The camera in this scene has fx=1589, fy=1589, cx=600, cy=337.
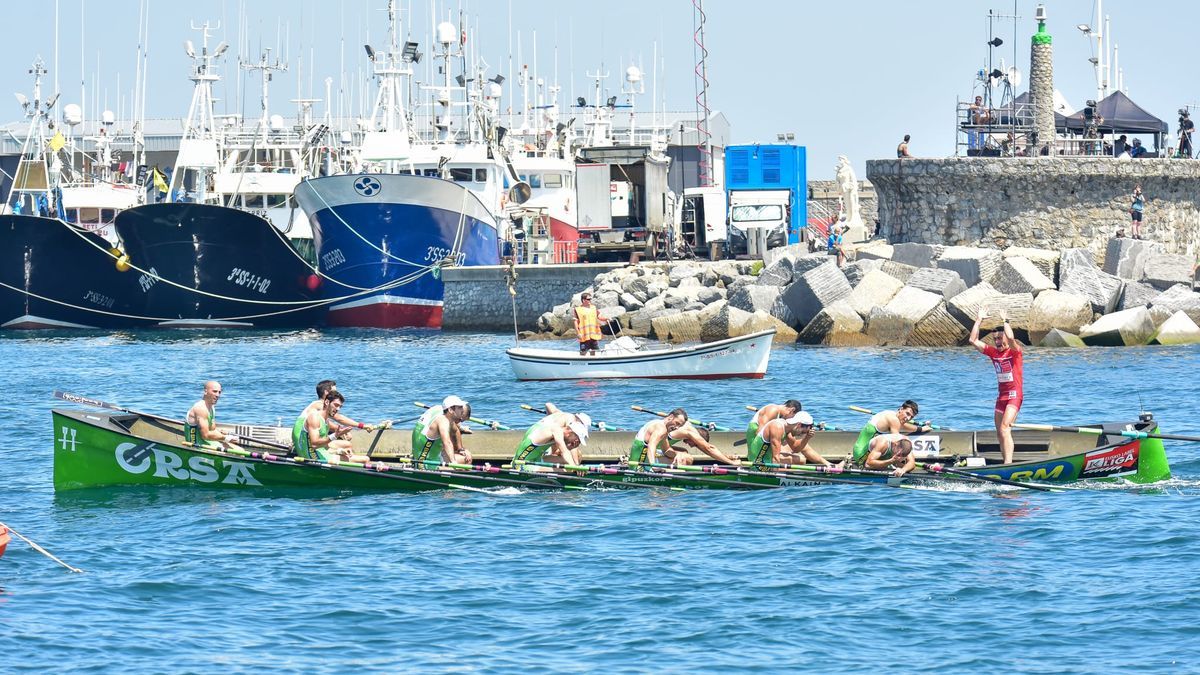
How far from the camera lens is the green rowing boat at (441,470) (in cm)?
1859

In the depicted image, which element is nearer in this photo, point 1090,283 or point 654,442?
point 654,442

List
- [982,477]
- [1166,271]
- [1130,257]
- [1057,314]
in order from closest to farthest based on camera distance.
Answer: [982,477]
[1057,314]
[1166,271]
[1130,257]

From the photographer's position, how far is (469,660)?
12945 mm

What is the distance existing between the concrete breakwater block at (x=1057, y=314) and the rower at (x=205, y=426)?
22.0 metres

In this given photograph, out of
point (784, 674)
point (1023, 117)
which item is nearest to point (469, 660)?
point (784, 674)

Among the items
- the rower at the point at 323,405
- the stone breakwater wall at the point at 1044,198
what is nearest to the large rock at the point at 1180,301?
the stone breakwater wall at the point at 1044,198

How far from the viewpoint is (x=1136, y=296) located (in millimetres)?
37125

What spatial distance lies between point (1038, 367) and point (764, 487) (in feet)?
48.1

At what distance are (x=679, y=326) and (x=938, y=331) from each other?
6332 millimetres

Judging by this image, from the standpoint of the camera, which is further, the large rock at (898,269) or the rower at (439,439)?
the large rock at (898,269)

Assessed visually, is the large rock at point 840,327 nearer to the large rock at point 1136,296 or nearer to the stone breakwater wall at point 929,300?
the stone breakwater wall at point 929,300

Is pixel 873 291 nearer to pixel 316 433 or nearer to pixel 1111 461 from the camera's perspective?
pixel 1111 461

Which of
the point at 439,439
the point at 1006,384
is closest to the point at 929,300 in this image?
the point at 1006,384

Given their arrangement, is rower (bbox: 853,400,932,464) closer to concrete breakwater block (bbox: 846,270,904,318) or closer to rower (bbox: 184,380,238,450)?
rower (bbox: 184,380,238,450)
